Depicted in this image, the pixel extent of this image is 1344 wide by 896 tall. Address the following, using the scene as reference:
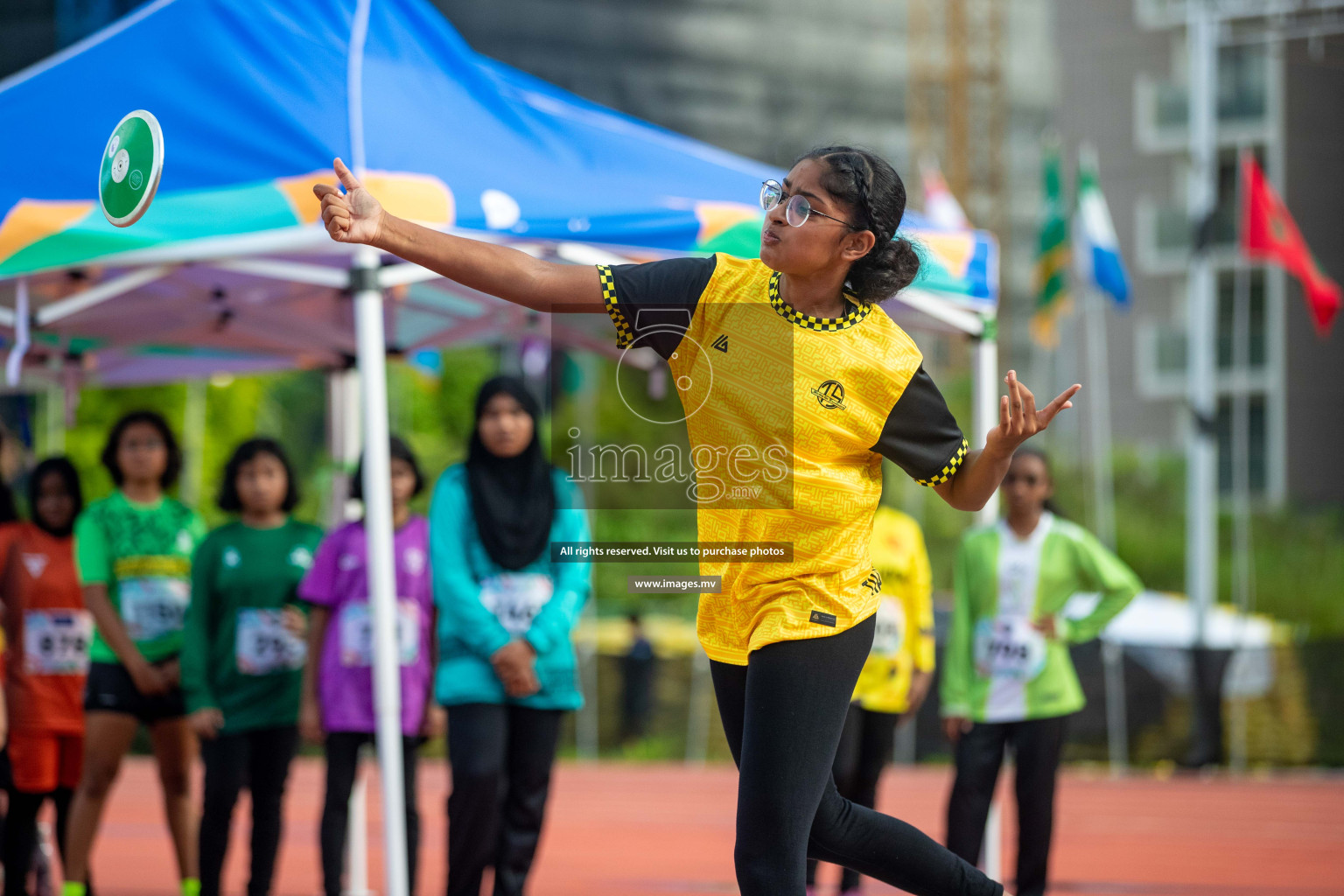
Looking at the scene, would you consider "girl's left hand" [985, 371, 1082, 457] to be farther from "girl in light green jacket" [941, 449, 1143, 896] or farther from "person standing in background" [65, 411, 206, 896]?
"person standing in background" [65, 411, 206, 896]

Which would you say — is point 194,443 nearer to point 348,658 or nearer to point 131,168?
point 348,658

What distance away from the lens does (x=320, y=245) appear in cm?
461

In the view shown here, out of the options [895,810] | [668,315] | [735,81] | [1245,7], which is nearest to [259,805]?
[668,315]

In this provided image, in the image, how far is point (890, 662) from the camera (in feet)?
20.1

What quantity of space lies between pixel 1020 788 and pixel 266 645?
2702 mm

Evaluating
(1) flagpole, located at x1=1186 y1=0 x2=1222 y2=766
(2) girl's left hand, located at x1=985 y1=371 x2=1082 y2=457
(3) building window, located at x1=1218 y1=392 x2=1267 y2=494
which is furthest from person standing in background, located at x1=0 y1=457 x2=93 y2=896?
(3) building window, located at x1=1218 y1=392 x2=1267 y2=494

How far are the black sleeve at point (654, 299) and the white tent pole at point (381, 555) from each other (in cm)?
170

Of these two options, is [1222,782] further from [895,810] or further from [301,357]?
[301,357]

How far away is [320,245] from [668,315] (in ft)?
6.12

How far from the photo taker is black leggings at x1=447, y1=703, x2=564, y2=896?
4.75 m

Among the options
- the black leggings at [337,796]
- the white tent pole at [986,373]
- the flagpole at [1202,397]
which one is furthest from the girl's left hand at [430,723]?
the flagpole at [1202,397]

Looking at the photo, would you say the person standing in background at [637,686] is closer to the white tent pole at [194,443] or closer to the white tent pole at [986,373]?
the white tent pole at [194,443]

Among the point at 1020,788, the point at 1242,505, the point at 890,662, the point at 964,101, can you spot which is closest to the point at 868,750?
the point at 890,662

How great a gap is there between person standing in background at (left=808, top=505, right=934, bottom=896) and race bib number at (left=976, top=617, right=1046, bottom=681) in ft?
1.69
